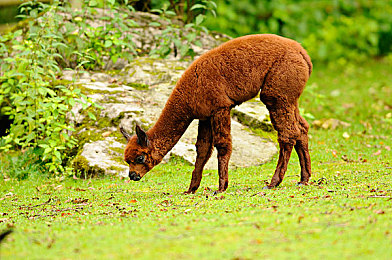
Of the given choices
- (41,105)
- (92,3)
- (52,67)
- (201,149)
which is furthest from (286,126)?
(92,3)

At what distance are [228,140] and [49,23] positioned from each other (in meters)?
5.13

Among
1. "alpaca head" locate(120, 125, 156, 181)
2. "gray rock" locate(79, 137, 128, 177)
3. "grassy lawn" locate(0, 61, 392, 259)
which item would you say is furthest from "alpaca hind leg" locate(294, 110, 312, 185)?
"gray rock" locate(79, 137, 128, 177)

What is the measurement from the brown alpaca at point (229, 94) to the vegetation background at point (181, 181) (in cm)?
71

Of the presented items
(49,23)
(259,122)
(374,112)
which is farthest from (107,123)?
(374,112)

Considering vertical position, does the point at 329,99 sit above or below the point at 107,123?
below

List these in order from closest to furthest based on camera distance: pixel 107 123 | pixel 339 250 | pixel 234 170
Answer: pixel 339 250, pixel 234 170, pixel 107 123

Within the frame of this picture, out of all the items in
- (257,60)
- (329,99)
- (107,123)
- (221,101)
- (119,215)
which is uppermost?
(257,60)

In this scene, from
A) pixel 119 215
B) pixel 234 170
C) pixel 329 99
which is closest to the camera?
pixel 119 215

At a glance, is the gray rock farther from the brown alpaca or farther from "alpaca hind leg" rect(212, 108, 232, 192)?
"alpaca hind leg" rect(212, 108, 232, 192)

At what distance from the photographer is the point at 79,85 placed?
11.5 metres

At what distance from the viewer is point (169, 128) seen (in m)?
7.84

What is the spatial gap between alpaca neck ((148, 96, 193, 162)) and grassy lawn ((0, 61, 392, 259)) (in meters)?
0.79

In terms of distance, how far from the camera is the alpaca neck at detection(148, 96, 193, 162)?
7.77m

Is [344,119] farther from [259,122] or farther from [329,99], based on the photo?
[259,122]
